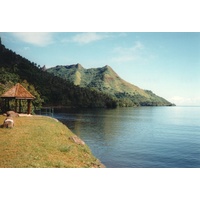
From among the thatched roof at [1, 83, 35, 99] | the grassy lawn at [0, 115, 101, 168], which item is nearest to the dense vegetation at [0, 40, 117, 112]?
the thatched roof at [1, 83, 35, 99]

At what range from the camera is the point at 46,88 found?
98375 millimetres

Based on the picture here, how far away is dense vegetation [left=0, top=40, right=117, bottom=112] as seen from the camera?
5406cm

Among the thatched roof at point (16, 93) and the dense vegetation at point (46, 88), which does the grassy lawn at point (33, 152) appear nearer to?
the thatched roof at point (16, 93)

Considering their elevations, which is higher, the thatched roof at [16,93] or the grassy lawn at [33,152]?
the thatched roof at [16,93]

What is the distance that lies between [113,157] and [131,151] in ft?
11.8

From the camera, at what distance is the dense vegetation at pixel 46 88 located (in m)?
54.1

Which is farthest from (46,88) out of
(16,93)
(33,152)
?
(33,152)

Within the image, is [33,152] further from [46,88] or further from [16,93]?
[46,88]

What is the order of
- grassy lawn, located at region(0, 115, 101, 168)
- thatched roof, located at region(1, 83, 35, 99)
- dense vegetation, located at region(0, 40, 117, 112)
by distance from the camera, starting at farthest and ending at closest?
dense vegetation, located at region(0, 40, 117, 112), thatched roof, located at region(1, 83, 35, 99), grassy lawn, located at region(0, 115, 101, 168)

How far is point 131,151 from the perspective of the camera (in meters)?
26.8

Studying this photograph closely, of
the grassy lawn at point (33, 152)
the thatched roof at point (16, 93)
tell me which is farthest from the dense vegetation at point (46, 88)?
the grassy lawn at point (33, 152)

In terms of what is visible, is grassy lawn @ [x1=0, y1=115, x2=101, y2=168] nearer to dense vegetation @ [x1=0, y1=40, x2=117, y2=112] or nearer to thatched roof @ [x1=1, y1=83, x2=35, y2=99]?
thatched roof @ [x1=1, y1=83, x2=35, y2=99]

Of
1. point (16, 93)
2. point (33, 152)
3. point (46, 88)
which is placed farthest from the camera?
point (46, 88)
